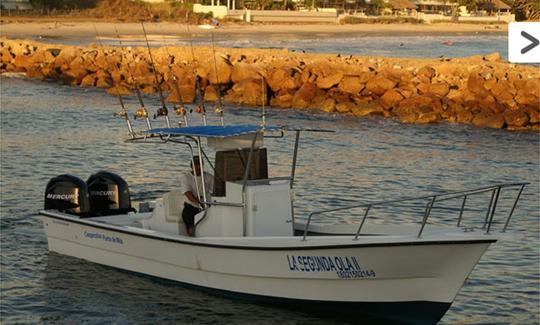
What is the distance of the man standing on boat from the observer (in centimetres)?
1379

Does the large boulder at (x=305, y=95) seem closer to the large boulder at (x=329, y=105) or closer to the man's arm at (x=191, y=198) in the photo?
the large boulder at (x=329, y=105)

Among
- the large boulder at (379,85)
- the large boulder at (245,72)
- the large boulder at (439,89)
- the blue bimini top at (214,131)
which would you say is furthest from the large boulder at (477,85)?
the blue bimini top at (214,131)

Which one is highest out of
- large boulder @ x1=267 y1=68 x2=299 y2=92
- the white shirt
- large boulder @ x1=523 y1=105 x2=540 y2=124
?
the white shirt

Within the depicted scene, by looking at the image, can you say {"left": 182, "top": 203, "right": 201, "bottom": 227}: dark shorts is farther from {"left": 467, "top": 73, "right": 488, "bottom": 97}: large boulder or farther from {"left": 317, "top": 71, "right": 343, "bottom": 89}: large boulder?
{"left": 317, "top": 71, "right": 343, "bottom": 89}: large boulder

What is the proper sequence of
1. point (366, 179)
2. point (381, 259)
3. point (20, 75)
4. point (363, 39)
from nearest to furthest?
point (381, 259) < point (366, 179) < point (20, 75) < point (363, 39)

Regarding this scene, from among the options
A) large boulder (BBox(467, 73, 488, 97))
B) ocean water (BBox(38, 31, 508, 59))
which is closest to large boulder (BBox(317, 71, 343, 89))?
large boulder (BBox(467, 73, 488, 97))

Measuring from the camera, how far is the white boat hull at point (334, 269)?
468 inches

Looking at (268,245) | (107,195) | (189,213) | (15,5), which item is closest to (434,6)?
(15,5)

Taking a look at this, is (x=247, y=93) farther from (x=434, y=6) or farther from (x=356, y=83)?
(x=434, y=6)

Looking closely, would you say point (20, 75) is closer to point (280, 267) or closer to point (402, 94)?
point (402, 94)

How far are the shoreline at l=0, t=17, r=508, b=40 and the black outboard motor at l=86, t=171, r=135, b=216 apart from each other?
45508 mm

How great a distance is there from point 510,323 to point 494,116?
2002 centimetres

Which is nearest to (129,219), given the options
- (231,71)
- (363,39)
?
(231,71)

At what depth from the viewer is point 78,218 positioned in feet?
49.8
